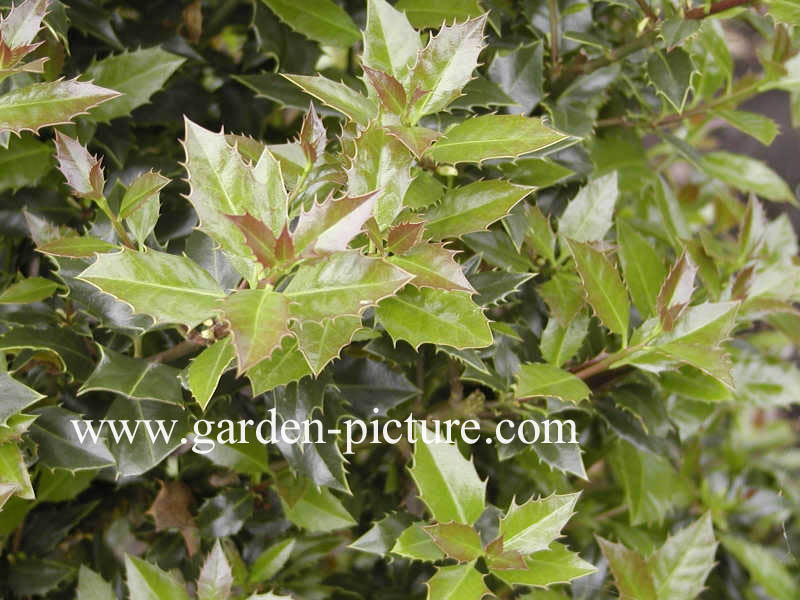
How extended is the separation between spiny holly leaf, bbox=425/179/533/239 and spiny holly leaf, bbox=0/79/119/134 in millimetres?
274

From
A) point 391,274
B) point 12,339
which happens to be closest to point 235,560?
point 12,339

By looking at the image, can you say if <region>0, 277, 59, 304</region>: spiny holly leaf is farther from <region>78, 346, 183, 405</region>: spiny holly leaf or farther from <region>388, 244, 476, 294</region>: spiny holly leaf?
<region>388, 244, 476, 294</region>: spiny holly leaf

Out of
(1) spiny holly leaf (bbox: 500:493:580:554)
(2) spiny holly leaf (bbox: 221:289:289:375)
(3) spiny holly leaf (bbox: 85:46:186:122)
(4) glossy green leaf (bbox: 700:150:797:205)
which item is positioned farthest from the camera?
(4) glossy green leaf (bbox: 700:150:797:205)

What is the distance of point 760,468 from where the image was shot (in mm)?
1243

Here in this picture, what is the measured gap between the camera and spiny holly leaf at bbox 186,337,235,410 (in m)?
0.55

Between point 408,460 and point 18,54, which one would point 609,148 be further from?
point 18,54

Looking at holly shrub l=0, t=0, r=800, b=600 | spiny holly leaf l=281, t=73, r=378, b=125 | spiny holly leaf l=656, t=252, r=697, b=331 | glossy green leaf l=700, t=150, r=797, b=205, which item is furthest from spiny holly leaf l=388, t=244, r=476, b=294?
glossy green leaf l=700, t=150, r=797, b=205

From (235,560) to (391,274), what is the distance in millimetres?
459

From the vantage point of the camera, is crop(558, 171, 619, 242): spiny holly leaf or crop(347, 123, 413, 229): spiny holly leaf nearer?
crop(347, 123, 413, 229): spiny holly leaf

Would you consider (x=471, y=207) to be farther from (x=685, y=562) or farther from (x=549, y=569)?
(x=685, y=562)

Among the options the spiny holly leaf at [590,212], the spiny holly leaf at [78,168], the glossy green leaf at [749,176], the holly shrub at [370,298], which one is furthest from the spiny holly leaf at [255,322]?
the glossy green leaf at [749,176]

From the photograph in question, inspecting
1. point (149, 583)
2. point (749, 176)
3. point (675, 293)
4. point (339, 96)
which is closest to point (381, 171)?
point (339, 96)

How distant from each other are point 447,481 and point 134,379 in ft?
0.95

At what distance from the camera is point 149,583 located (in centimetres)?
70
